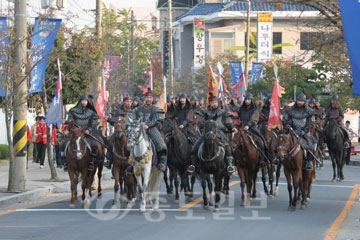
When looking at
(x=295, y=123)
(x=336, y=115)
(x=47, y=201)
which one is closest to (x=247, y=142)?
(x=295, y=123)

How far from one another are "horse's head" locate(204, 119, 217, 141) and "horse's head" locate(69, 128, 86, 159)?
9.84ft

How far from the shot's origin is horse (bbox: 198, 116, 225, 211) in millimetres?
19750

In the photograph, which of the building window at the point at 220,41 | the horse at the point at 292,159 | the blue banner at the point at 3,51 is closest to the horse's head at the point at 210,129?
the horse at the point at 292,159

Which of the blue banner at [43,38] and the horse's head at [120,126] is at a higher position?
the blue banner at [43,38]

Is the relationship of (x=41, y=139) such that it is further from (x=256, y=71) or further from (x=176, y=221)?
(x=256, y=71)

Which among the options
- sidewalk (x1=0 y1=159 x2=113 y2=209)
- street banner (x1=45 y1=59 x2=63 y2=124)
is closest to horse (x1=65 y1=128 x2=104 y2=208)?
sidewalk (x1=0 y1=159 x2=113 y2=209)

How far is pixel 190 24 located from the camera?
3164 inches

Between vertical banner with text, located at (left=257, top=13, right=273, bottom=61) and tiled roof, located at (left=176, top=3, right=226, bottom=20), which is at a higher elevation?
tiled roof, located at (left=176, top=3, right=226, bottom=20)

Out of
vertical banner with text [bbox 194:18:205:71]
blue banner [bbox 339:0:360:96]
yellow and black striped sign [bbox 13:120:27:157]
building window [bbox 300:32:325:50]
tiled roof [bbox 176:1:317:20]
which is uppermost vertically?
tiled roof [bbox 176:1:317:20]

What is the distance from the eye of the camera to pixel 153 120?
66.4 feet

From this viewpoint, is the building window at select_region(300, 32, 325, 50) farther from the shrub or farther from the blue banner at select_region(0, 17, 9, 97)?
the shrub

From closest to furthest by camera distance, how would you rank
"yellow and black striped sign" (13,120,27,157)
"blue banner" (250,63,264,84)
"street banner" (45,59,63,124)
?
1. "yellow and black striped sign" (13,120,27,157)
2. "street banner" (45,59,63,124)
3. "blue banner" (250,63,264,84)

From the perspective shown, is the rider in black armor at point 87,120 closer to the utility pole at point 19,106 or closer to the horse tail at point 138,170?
the horse tail at point 138,170

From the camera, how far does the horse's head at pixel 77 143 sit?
2086 cm
